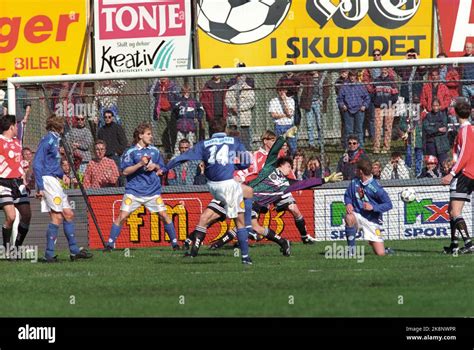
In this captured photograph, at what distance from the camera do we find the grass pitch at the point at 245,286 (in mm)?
11703

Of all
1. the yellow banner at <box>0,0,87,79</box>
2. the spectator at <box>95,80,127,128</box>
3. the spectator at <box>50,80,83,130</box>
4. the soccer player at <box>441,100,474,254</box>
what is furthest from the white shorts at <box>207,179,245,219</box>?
the yellow banner at <box>0,0,87,79</box>

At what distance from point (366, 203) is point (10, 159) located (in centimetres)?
546

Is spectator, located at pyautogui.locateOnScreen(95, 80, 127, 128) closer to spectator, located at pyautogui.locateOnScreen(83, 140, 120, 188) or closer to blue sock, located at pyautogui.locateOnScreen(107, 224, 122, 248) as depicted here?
spectator, located at pyautogui.locateOnScreen(83, 140, 120, 188)

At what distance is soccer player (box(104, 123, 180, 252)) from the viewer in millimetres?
19609

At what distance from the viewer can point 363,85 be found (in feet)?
68.3

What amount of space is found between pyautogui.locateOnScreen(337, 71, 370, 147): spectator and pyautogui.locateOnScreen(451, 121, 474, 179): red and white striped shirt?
3.78m

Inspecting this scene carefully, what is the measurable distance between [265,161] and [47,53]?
8.06 metres

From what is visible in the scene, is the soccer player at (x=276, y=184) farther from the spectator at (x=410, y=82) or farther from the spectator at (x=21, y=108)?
the spectator at (x=21, y=108)

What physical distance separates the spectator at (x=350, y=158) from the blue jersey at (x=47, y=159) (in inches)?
212

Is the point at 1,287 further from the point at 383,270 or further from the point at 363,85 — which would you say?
the point at 363,85

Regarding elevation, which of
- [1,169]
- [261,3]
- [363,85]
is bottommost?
[1,169]

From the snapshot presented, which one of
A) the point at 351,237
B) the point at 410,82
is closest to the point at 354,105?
the point at 410,82
